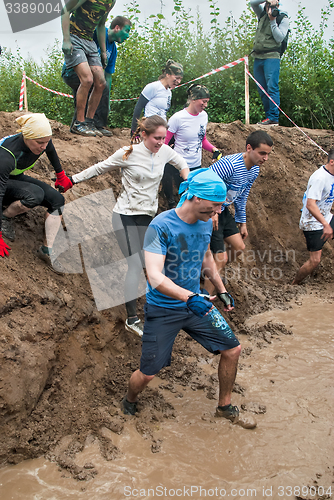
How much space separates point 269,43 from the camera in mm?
8078

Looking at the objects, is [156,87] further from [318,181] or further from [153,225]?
[153,225]

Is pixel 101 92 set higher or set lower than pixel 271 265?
higher

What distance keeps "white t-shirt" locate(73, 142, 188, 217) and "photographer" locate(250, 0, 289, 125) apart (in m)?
5.41

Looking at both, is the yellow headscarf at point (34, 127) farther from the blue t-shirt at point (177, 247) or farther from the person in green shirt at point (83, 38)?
the person in green shirt at point (83, 38)

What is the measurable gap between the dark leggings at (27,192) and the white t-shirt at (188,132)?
242cm

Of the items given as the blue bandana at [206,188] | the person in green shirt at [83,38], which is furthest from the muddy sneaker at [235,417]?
the person in green shirt at [83,38]

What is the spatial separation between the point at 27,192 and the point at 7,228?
46 cm

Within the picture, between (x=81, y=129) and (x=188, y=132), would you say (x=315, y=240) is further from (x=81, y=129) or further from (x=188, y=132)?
(x=81, y=129)

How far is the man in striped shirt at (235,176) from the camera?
14.9ft

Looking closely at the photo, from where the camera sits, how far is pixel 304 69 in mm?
10531

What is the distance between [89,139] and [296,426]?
16.7 feet

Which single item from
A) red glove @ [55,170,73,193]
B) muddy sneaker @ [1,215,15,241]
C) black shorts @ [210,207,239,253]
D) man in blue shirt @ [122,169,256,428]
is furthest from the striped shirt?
muddy sneaker @ [1,215,15,241]

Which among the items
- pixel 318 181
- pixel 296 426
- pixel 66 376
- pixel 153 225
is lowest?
pixel 296 426

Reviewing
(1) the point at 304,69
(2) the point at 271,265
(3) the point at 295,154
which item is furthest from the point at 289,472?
(1) the point at 304,69
